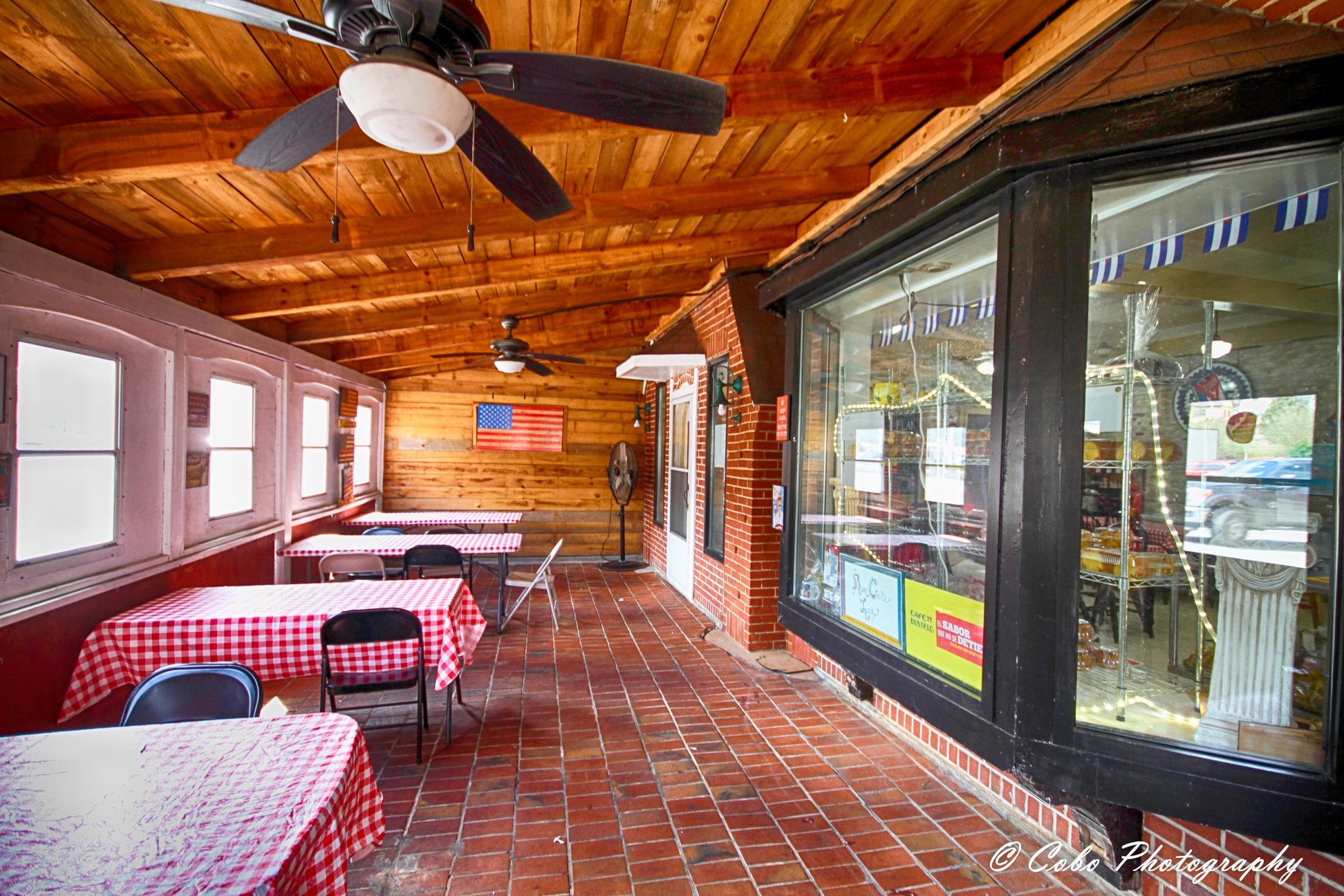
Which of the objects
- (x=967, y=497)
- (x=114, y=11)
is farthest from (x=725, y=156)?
(x=114, y=11)

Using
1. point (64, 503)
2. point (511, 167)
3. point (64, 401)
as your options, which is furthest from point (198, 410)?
point (511, 167)

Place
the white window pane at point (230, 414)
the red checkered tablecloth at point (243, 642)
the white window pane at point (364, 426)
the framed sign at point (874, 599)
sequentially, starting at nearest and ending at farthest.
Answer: the framed sign at point (874, 599) → the red checkered tablecloth at point (243, 642) → the white window pane at point (230, 414) → the white window pane at point (364, 426)

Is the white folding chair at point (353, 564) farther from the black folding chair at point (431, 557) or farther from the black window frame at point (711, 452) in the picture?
the black window frame at point (711, 452)

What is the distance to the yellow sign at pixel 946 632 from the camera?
2.23 meters

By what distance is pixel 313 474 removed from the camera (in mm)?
6246

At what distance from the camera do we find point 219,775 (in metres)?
1.64

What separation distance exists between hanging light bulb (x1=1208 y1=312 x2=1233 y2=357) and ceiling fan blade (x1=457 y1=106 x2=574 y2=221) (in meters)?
2.13

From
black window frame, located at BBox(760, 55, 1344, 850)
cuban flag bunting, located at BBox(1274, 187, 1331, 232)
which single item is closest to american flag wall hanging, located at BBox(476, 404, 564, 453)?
black window frame, located at BBox(760, 55, 1344, 850)

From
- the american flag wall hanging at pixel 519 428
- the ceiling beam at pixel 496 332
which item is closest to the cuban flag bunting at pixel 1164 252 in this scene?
the ceiling beam at pixel 496 332

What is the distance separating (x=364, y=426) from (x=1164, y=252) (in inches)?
315

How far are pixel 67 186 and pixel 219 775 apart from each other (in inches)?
87.3

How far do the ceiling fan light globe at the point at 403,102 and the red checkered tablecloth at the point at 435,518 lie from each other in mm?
6050

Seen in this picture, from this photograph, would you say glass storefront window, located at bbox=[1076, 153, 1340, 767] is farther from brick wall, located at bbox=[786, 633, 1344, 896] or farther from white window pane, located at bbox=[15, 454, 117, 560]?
white window pane, located at bbox=[15, 454, 117, 560]

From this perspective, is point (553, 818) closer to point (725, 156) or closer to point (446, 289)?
point (725, 156)
